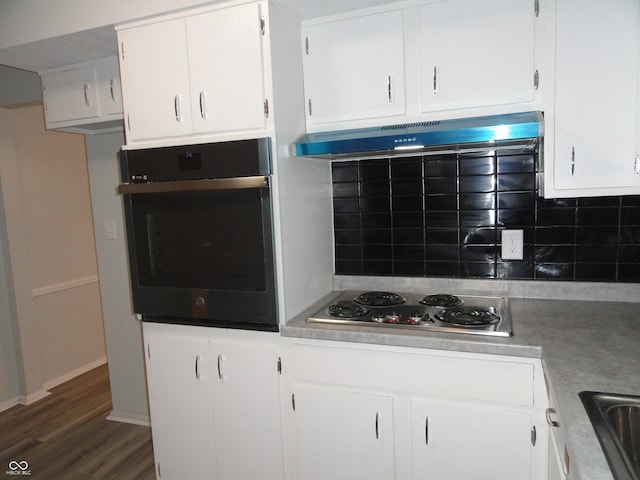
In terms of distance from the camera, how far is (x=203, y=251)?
1.89 meters

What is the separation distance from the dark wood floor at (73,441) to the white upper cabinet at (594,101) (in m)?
2.52

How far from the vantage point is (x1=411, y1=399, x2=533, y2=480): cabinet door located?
1.52m

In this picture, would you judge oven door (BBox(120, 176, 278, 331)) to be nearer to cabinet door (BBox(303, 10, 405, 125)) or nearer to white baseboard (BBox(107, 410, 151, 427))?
cabinet door (BBox(303, 10, 405, 125))

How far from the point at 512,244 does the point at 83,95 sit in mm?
2316

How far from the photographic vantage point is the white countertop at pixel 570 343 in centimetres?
98

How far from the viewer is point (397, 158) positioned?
2.20 meters

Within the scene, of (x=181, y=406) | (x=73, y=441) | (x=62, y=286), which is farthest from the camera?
(x=62, y=286)

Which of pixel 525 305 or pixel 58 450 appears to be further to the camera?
pixel 58 450

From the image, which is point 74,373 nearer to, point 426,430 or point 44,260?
point 44,260

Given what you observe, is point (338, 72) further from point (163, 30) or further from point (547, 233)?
point (547, 233)

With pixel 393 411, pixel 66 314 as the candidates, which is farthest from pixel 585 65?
pixel 66 314

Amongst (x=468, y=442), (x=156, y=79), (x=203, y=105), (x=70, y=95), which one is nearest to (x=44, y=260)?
(x=70, y=95)

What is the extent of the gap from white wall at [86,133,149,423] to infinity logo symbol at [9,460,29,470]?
0.58 meters

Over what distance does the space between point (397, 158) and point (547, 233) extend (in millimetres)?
775
